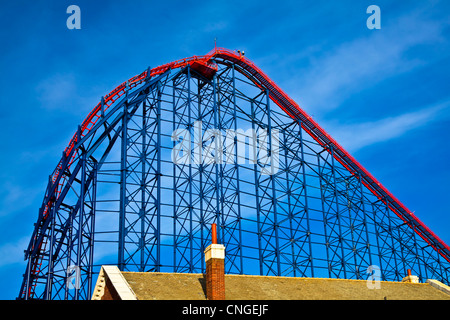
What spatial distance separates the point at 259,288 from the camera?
17922 millimetres

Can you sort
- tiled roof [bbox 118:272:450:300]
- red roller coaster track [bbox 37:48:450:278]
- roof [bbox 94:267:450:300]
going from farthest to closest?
red roller coaster track [bbox 37:48:450:278] < tiled roof [bbox 118:272:450:300] < roof [bbox 94:267:450:300]

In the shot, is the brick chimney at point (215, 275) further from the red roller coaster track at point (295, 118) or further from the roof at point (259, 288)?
the red roller coaster track at point (295, 118)

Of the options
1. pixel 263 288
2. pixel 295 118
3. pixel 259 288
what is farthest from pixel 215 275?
pixel 295 118

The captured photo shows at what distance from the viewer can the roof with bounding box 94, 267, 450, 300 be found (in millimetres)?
16422

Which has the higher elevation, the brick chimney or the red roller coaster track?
the red roller coaster track

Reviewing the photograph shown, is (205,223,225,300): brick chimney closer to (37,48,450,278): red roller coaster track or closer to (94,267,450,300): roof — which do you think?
(94,267,450,300): roof

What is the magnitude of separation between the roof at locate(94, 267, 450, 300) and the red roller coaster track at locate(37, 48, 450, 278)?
13.1 metres

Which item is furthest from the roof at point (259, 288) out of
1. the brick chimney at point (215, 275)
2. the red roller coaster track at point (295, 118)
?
the red roller coaster track at point (295, 118)

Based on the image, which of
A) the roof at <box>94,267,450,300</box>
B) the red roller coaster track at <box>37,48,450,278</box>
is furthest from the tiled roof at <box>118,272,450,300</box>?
the red roller coaster track at <box>37,48,450,278</box>

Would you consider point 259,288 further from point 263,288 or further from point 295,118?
point 295,118

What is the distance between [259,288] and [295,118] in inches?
730

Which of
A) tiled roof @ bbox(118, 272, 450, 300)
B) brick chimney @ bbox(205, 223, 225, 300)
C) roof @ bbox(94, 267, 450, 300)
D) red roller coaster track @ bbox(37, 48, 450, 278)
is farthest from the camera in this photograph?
red roller coaster track @ bbox(37, 48, 450, 278)
